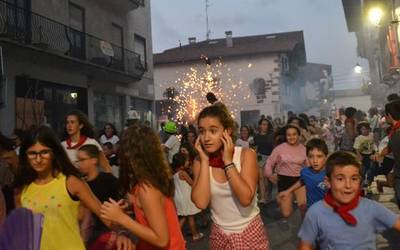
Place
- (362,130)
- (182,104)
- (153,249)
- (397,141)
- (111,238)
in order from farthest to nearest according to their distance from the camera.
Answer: (182,104), (362,130), (397,141), (111,238), (153,249)

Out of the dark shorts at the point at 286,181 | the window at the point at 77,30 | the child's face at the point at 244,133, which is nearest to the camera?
the dark shorts at the point at 286,181

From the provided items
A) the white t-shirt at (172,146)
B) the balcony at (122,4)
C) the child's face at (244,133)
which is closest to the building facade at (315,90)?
Answer: the balcony at (122,4)

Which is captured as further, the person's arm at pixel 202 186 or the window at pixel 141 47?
the window at pixel 141 47

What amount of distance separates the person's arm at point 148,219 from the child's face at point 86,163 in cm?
234

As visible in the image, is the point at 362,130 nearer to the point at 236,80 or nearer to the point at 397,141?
the point at 397,141

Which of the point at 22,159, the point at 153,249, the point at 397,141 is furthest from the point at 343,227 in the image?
the point at 397,141

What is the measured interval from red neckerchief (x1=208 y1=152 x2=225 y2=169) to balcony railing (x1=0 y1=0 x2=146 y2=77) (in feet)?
39.1

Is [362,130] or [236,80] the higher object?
[236,80]

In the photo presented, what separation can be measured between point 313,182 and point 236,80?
37.4m

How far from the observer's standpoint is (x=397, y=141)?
18.5 feet

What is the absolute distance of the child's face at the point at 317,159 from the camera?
5.09 meters

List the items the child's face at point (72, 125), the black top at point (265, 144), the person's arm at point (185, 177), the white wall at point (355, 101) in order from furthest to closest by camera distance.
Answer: the white wall at point (355, 101) < the black top at point (265, 144) < the person's arm at point (185, 177) < the child's face at point (72, 125)

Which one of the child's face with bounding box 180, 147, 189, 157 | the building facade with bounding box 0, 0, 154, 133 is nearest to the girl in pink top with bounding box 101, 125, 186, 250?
the child's face with bounding box 180, 147, 189, 157

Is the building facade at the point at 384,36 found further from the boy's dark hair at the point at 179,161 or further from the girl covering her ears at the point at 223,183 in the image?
the girl covering her ears at the point at 223,183
